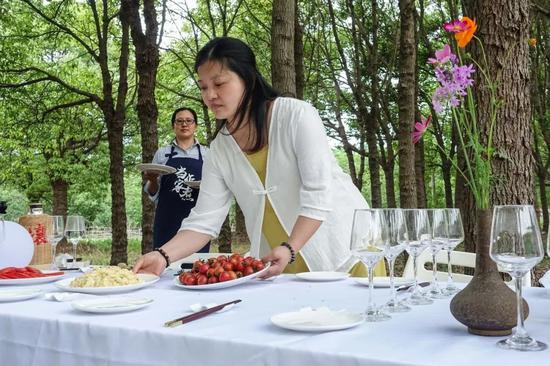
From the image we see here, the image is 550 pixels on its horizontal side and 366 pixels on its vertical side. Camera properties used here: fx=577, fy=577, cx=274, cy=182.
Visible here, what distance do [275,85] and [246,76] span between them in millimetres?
2618

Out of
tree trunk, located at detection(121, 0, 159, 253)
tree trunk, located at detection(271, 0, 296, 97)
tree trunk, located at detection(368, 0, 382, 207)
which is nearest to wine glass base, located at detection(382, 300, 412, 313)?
tree trunk, located at detection(271, 0, 296, 97)

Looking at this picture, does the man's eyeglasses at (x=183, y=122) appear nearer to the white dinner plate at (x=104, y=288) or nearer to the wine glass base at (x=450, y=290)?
the white dinner plate at (x=104, y=288)

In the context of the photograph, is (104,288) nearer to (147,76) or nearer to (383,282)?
(383,282)

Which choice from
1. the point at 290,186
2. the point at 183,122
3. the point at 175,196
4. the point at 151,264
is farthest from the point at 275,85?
the point at 151,264

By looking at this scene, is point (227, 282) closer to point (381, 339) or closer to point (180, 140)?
point (381, 339)

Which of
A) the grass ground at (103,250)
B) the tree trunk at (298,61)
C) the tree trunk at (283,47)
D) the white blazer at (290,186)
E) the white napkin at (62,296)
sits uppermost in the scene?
the tree trunk at (298,61)

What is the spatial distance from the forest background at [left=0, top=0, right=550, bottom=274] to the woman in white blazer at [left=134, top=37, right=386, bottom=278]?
0.70 m

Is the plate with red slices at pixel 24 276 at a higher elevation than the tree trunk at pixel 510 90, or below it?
below

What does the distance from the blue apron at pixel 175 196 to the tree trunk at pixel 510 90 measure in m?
2.80

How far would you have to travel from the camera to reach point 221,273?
6.44 ft

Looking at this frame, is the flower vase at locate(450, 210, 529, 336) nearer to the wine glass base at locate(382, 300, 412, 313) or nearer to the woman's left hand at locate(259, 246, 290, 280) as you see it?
the wine glass base at locate(382, 300, 412, 313)

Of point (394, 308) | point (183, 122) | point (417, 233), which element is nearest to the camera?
point (394, 308)

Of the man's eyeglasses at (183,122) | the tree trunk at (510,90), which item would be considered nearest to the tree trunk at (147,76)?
the man's eyeglasses at (183,122)

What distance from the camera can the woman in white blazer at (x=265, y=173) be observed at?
2.48m
